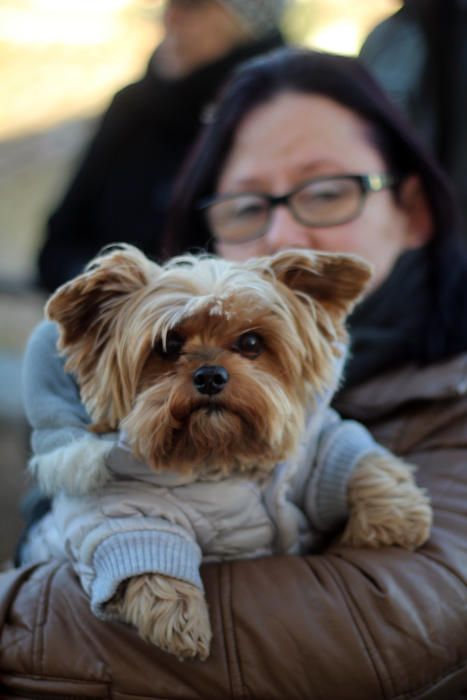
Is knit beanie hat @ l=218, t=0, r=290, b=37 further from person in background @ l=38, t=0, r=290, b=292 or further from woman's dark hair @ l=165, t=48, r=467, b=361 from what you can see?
woman's dark hair @ l=165, t=48, r=467, b=361

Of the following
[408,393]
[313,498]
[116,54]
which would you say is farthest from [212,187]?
[116,54]

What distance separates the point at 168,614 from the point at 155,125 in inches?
86.3

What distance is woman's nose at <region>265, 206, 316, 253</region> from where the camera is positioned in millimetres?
1703

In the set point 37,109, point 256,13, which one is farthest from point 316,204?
point 37,109

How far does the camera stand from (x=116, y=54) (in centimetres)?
470

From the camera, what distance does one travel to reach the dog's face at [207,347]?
1.17m

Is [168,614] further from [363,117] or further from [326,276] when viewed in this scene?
[363,117]

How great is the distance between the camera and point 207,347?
1225mm

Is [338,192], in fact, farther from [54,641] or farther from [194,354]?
[54,641]

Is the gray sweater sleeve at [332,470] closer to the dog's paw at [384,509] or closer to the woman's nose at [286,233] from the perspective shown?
the dog's paw at [384,509]

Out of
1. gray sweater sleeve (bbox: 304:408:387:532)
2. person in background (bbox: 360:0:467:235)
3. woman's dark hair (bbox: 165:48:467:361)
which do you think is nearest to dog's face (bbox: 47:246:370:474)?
gray sweater sleeve (bbox: 304:408:387:532)

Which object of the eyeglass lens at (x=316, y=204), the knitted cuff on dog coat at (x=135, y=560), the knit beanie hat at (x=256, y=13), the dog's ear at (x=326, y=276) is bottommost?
the knitted cuff on dog coat at (x=135, y=560)

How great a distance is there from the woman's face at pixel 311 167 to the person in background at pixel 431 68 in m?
0.54

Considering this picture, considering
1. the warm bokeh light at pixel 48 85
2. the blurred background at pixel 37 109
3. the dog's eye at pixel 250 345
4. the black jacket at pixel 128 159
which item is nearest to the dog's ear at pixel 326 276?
the dog's eye at pixel 250 345
